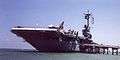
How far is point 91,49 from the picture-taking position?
112 meters

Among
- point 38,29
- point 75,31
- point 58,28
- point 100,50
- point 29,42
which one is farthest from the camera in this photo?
point 100,50

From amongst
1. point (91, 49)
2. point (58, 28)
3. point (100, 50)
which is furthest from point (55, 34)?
point (100, 50)

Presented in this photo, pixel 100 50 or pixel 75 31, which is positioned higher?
pixel 75 31

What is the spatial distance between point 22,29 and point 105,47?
47612 mm

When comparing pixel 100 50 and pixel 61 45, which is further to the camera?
pixel 100 50

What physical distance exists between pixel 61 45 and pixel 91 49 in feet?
96.2

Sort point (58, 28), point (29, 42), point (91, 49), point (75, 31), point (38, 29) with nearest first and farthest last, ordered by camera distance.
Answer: point (38, 29) → point (58, 28) → point (29, 42) → point (75, 31) → point (91, 49)

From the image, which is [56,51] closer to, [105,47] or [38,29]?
[38,29]

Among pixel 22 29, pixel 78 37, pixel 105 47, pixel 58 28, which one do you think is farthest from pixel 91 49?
pixel 22 29

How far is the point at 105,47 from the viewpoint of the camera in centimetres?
11300

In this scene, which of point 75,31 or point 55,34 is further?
point 75,31

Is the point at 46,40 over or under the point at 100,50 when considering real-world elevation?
over

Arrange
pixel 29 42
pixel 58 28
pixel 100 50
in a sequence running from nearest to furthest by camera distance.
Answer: pixel 58 28 → pixel 29 42 → pixel 100 50

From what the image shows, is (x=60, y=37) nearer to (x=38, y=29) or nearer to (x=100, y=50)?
(x=38, y=29)
